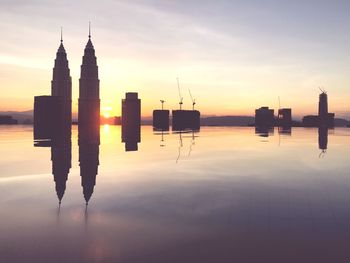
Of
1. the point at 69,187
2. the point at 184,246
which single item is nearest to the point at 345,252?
the point at 184,246

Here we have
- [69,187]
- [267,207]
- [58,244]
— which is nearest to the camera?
[58,244]

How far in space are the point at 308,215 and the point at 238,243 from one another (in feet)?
40.9

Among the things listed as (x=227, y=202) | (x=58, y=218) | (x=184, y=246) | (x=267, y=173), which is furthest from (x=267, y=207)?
(x=267, y=173)

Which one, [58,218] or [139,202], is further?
[139,202]

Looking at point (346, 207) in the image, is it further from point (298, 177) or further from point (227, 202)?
point (298, 177)

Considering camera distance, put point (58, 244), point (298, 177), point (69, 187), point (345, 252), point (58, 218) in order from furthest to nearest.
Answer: point (298, 177) → point (69, 187) → point (58, 218) → point (58, 244) → point (345, 252)

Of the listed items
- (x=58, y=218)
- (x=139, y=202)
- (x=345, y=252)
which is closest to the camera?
(x=345, y=252)

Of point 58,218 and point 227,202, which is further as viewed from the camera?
point 227,202

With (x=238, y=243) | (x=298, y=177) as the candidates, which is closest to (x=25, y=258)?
(x=238, y=243)

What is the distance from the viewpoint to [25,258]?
24.0 m

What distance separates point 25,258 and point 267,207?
2487 cm

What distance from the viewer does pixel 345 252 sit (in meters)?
25.2

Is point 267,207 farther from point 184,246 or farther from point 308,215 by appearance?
point 184,246

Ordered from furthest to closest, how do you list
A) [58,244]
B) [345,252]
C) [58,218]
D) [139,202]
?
[139,202] → [58,218] → [58,244] → [345,252]
